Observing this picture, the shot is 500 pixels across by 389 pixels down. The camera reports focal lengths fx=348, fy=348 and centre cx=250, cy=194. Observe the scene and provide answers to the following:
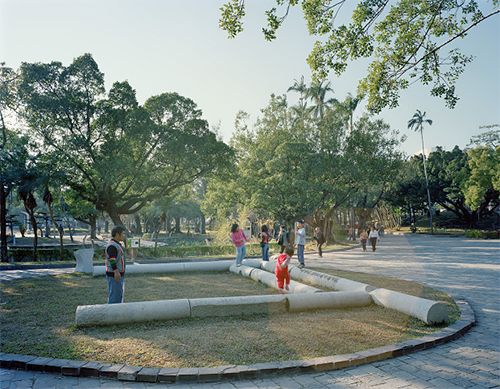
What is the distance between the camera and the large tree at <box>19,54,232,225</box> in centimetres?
1572

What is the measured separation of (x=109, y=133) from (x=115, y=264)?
1244cm

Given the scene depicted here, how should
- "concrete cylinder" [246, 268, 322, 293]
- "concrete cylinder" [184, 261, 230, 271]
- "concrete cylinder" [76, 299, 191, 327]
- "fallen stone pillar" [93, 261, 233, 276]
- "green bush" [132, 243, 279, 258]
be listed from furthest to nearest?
"green bush" [132, 243, 279, 258] → "concrete cylinder" [184, 261, 230, 271] → "fallen stone pillar" [93, 261, 233, 276] → "concrete cylinder" [246, 268, 322, 293] → "concrete cylinder" [76, 299, 191, 327]

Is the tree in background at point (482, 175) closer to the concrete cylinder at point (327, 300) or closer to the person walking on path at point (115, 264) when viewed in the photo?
the concrete cylinder at point (327, 300)

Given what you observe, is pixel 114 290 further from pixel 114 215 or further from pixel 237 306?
pixel 114 215

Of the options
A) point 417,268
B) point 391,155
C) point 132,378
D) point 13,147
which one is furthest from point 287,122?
point 132,378

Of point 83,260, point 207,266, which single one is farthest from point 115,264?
point 83,260

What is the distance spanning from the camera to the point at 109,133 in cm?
1684

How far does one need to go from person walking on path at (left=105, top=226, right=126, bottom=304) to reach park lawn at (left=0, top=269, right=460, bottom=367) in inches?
28.3

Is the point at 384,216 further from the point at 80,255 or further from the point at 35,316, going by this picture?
the point at 35,316

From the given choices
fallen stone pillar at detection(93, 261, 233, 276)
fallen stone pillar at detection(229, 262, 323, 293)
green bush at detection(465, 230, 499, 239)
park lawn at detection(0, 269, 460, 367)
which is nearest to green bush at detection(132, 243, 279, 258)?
fallen stone pillar at detection(93, 261, 233, 276)

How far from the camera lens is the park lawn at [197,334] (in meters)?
4.47

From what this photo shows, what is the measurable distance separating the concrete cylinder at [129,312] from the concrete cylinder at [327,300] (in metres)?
2.03

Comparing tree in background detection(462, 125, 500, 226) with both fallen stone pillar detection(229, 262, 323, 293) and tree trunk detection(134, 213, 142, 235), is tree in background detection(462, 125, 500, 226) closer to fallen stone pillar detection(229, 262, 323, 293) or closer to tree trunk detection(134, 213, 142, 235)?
fallen stone pillar detection(229, 262, 323, 293)

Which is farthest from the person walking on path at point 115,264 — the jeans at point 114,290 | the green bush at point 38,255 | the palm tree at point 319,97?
the palm tree at point 319,97
